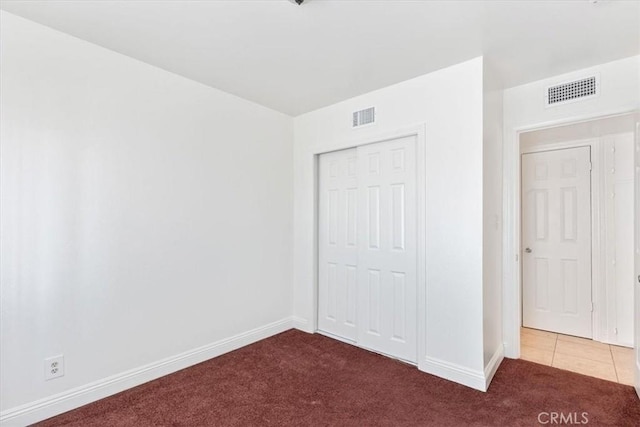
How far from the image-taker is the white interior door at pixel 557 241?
11.3ft

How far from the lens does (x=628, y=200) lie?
3213 millimetres

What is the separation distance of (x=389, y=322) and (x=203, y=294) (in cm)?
177

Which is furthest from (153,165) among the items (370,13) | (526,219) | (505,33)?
(526,219)

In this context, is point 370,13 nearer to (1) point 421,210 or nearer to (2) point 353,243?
(1) point 421,210

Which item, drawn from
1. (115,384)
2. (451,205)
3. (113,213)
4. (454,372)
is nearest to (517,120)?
(451,205)

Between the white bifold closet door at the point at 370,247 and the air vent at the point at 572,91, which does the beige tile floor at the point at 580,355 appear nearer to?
the white bifold closet door at the point at 370,247

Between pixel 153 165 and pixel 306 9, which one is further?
pixel 153 165

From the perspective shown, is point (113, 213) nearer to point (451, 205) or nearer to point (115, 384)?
point (115, 384)

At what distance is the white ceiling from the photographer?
6.04 ft

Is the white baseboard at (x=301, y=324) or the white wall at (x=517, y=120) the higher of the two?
the white wall at (x=517, y=120)

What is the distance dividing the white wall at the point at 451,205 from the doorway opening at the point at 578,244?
1.06m

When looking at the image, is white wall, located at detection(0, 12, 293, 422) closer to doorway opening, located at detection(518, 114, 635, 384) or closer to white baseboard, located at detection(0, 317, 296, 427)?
white baseboard, located at detection(0, 317, 296, 427)

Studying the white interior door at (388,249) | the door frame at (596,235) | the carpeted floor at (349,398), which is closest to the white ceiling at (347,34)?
the white interior door at (388,249)

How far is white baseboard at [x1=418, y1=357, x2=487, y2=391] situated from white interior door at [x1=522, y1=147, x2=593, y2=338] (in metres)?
2.00
